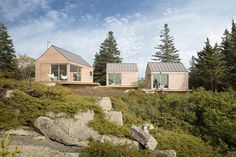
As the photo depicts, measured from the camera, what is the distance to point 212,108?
1264 centimetres

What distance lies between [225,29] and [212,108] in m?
24.7

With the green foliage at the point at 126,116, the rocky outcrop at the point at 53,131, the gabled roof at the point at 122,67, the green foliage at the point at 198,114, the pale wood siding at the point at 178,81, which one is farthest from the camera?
the gabled roof at the point at 122,67

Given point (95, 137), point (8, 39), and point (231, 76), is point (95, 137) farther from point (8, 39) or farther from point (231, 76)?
point (8, 39)

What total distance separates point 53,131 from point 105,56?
36.1 metres

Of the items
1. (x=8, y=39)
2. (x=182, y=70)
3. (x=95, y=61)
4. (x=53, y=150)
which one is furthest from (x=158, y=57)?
(x=53, y=150)

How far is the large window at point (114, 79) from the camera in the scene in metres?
28.2

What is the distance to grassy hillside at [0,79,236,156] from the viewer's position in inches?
351

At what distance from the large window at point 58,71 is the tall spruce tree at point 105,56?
16.6 m

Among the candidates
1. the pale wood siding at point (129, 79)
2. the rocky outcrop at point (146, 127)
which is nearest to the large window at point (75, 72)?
the pale wood siding at point (129, 79)

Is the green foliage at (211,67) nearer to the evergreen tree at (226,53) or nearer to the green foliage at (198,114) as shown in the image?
the evergreen tree at (226,53)

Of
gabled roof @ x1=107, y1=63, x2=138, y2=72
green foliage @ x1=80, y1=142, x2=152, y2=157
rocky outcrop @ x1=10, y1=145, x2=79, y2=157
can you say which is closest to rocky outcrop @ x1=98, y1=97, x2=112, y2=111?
green foliage @ x1=80, y1=142, x2=152, y2=157

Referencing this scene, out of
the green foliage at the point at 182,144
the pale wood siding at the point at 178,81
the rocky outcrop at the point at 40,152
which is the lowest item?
the green foliage at the point at 182,144

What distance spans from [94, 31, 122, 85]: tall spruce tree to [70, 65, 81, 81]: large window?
1448cm

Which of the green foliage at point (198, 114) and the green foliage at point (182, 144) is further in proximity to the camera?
the green foliage at point (198, 114)
